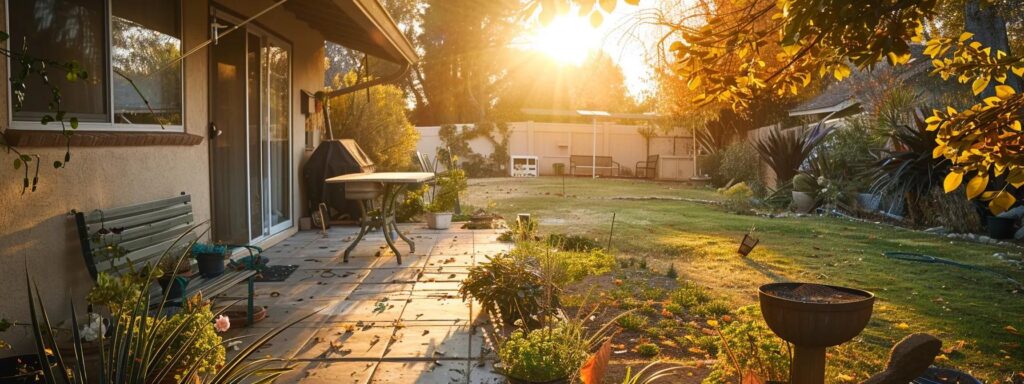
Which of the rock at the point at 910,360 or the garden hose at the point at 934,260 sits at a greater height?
the rock at the point at 910,360

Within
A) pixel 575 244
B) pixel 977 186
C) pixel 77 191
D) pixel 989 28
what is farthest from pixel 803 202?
pixel 77 191

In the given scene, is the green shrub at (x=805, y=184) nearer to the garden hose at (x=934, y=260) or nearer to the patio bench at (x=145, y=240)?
the garden hose at (x=934, y=260)

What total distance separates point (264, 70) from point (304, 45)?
1632 millimetres

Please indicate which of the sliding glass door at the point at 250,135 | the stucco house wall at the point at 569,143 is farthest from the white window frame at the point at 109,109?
the stucco house wall at the point at 569,143

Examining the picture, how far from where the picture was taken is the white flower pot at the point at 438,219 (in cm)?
857

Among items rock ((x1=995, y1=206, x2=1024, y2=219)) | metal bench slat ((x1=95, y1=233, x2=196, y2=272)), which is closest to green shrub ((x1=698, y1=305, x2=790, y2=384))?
metal bench slat ((x1=95, y1=233, x2=196, y2=272))

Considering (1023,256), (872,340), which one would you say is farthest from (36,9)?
(1023,256)

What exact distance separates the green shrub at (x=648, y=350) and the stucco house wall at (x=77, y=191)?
2687 millimetres

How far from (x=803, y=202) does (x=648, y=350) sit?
30.1ft

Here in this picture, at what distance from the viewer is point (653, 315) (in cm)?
449

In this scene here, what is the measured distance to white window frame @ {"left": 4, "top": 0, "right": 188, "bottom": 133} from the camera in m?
3.15

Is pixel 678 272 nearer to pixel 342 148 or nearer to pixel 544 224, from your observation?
pixel 544 224

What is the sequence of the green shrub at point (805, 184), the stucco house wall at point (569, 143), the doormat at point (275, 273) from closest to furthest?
the doormat at point (275, 273), the green shrub at point (805, 184), the stucco house wall at point (569, 143)

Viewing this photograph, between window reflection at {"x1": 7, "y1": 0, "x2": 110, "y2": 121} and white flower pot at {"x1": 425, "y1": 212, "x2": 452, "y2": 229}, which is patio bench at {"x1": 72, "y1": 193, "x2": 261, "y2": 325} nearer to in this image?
window reflection at {"x1": 7, "y1": 0, "x2": 110, "y2": 121}
